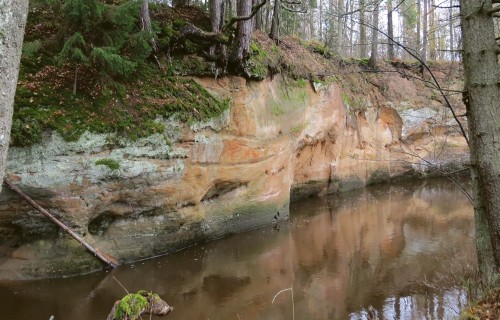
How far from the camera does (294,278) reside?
8.12m

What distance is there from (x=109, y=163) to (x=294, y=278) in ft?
14.8

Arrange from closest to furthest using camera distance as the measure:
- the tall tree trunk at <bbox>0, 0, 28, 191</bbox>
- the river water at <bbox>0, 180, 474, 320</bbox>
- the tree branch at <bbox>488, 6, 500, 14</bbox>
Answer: the tall tree trunk at <bbox>0, 0, 28, 191</bbox> → the tree branch at <bbox>488, 6, 500, 14</bbox> → the river water at <bbox>0, 180, 474, 320</bbox>

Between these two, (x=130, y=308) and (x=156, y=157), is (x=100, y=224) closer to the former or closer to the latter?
(x=156, y=157)

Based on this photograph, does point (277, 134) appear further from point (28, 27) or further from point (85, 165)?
point (28, 27)

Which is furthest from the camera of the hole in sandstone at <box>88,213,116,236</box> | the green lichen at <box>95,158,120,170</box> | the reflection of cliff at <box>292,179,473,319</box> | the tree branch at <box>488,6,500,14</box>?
the hole in sandstone at <box>88,213,116,236</box>

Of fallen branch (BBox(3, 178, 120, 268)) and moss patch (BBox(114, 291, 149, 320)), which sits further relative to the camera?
fallen branch (BBox(3, 178, 120, 268))

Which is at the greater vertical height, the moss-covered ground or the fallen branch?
the moss-covered ground

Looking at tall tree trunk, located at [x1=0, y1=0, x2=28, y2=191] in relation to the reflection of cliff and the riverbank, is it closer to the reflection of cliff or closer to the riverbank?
the riverbank

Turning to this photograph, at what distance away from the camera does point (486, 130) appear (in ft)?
11.9

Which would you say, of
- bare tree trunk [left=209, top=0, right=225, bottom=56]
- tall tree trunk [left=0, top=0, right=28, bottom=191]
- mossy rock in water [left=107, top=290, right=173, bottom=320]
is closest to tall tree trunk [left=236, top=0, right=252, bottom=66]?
bare tree trunk [left=209, top=0, right=225, bottom=56]

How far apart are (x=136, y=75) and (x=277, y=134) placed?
16.5ft

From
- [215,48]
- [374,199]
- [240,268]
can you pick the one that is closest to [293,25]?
[374,199]

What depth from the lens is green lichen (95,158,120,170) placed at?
26.3 ft

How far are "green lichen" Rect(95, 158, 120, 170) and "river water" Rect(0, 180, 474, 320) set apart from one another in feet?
7.09
